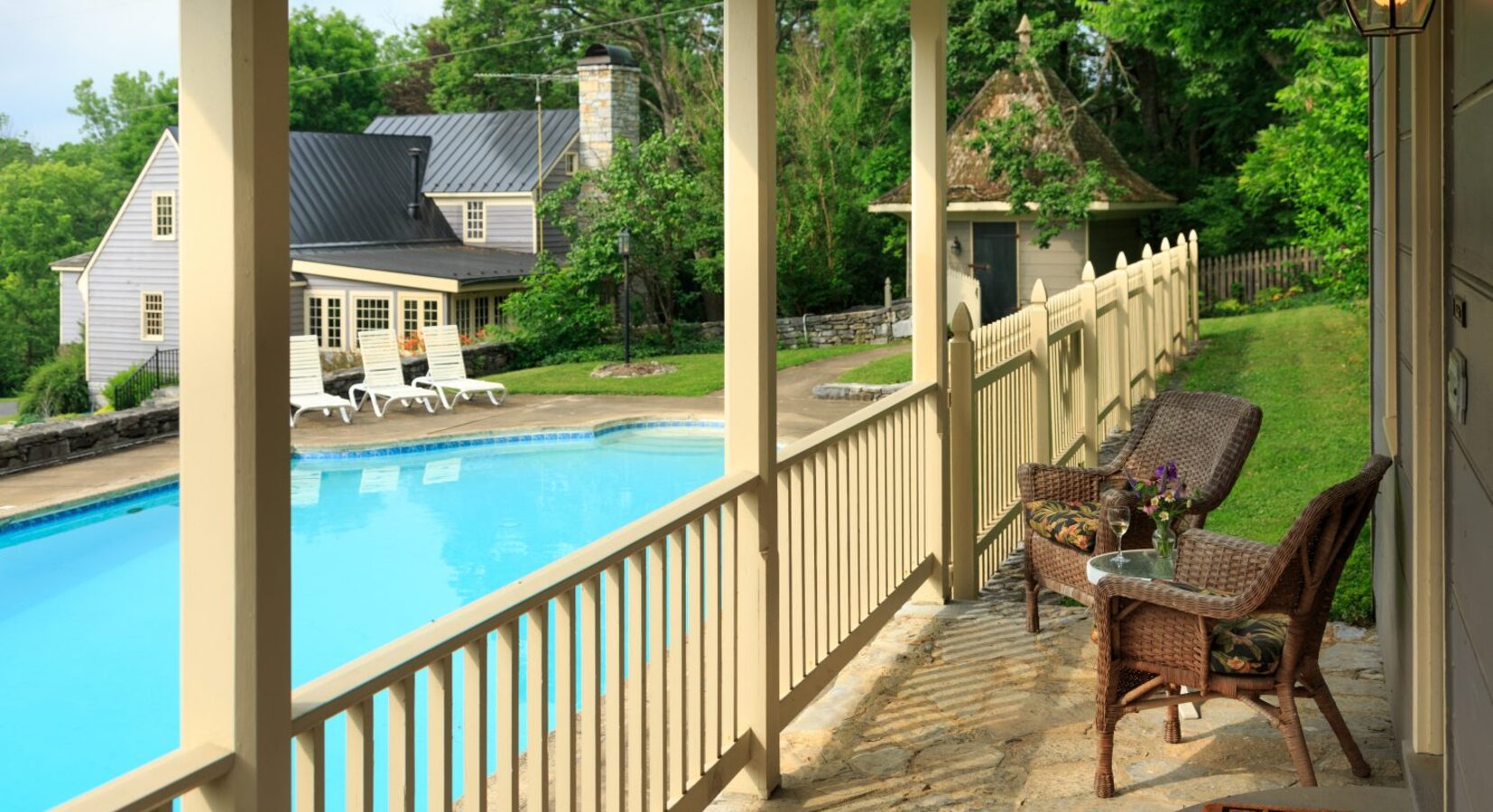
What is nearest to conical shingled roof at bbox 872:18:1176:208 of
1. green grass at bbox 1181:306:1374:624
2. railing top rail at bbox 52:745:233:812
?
green grass at bbox 1181:306:1374:624

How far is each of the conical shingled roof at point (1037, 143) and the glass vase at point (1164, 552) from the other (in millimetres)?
19181

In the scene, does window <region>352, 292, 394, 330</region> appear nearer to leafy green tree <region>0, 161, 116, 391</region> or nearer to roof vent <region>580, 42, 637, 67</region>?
roof vent <region>580, 42, 637, 67</region>

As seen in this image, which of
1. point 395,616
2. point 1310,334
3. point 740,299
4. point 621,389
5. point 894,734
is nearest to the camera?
point 740,299

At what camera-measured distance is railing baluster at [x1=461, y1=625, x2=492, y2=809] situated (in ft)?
8.73

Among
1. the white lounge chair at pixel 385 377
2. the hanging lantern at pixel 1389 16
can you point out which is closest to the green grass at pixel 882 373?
the white lounge chair at pixel 385 377

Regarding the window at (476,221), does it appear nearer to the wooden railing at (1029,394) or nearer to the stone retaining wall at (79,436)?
Answer: the stone retaining wall at (79,436)

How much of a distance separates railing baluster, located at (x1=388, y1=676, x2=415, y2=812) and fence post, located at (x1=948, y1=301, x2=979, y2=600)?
4174mm

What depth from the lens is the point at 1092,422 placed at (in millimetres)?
9539

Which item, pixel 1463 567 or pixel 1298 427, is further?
pixel 1298 427

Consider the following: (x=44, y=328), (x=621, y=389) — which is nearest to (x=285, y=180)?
(x=621, y=389)

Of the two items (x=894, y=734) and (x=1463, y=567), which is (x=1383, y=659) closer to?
(x=894, y=734)

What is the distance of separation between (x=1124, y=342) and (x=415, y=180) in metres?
21.7

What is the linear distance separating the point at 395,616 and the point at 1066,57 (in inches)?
834

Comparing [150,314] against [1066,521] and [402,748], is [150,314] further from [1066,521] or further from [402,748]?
[402,748]
